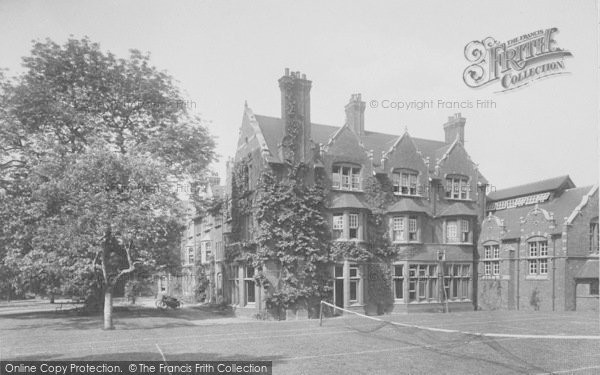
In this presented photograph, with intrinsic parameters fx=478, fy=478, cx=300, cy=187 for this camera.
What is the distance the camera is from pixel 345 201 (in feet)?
102

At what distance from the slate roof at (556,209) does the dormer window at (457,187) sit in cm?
381

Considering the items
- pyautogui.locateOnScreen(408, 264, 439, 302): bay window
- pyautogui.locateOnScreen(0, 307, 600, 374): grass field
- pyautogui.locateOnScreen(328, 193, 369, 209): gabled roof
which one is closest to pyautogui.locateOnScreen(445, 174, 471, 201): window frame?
pyautogui.locateOnScreen(408, 264, 439, 302): bay window

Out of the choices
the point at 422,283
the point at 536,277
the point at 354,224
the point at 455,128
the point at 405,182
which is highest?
the point at 455,128

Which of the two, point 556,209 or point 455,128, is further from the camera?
point 455,128

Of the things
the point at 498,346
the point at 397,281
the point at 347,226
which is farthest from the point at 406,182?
the point at 498,346

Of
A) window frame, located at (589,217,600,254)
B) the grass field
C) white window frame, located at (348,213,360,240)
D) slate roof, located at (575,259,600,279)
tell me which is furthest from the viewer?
window frame, located at (589,217,600,254)

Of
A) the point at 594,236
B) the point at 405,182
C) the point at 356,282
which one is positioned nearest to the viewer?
the point at 356,282

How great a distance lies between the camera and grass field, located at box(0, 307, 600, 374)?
1381 cm

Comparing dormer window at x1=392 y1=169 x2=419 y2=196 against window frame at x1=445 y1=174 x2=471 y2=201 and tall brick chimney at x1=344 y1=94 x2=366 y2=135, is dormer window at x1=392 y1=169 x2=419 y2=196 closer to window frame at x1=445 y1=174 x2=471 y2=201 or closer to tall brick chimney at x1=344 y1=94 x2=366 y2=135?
window frame at x1=445 y1=174 x2=471 y2=201

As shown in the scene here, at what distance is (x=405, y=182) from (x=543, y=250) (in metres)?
10.4

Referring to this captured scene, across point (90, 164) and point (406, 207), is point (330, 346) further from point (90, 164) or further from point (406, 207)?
point (406, 207)

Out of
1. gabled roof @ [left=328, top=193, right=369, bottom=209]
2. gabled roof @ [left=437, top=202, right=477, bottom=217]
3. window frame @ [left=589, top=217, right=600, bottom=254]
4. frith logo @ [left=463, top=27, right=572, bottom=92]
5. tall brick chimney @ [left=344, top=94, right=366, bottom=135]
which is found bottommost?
window frame @ [left=589, top=217, right=600, bottom=254]

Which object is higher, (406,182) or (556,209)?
(406,182)

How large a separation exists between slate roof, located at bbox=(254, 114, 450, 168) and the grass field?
12.5m
